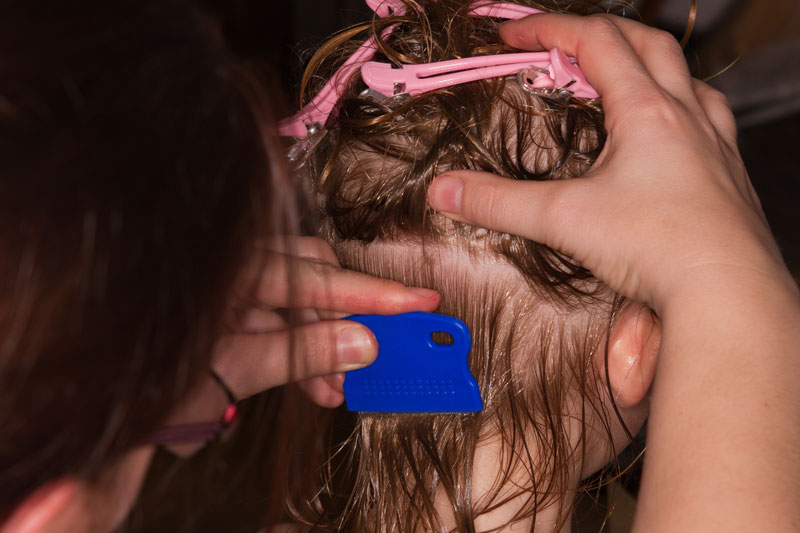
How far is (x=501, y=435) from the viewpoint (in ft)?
2.90

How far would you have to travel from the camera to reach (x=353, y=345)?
82 centimetres

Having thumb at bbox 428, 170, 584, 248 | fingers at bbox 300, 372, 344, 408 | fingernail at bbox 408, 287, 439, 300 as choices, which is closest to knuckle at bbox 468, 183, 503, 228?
thumb at bbox 428, 170, 584, 248

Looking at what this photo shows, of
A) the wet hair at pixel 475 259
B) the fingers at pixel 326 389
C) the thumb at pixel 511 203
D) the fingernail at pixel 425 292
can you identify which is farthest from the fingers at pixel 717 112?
the fingers at pixel 326 389

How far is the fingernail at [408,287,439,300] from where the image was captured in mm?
807

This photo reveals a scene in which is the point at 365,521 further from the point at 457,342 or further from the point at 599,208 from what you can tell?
the point at 599,208

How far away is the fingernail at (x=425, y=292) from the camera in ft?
2.65

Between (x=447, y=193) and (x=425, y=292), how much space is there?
0.12m

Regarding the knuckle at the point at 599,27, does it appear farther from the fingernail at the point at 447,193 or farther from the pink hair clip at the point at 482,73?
the fingernail at the point at 447,193

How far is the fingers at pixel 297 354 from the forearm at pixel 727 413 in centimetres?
33

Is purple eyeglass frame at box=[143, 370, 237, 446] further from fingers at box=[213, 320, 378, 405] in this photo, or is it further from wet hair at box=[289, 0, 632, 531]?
wet hair at box=[289, 0, 632, 531]

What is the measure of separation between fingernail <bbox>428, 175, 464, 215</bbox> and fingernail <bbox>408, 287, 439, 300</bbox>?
0.33 ft

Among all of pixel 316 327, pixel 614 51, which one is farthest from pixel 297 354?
pixel 614 51

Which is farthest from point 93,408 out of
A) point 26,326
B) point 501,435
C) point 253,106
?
point 501,435

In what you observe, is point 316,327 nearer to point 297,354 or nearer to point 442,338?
point 297,354
